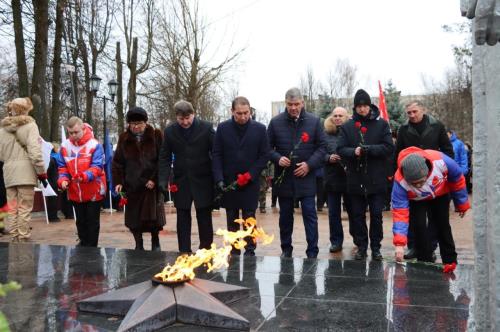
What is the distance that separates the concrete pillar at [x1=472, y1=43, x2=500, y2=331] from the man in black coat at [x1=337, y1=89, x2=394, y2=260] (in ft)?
13.3

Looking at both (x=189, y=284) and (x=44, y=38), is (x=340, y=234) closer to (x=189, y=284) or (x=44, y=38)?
(x=189, y=284)

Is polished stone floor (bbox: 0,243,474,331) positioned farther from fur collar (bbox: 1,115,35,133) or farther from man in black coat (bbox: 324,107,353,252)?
fur collar (bbox: 1,115,35,133)

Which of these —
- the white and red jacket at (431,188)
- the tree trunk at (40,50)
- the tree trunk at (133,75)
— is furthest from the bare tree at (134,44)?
the white and red jacket at (431,188)

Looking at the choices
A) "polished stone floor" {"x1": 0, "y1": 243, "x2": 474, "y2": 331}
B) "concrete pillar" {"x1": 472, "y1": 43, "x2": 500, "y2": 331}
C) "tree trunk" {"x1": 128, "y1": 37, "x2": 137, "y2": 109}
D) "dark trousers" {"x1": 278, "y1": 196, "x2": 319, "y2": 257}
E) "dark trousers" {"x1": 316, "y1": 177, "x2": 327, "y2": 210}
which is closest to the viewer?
"concrete pillar" {"x1": 472, "y1": 43, "x2": 500, "y2": 331}

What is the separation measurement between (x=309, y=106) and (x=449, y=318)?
1489 inches

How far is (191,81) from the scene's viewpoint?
22.5m

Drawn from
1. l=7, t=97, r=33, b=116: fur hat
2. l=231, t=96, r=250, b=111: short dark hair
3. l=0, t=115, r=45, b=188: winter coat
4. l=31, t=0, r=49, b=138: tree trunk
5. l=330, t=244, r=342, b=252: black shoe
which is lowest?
l=330, t=244, r=342, b=252: black shoe

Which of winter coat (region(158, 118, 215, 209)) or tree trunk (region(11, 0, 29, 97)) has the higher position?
tree trunk (region(11, 0, 29, 97))

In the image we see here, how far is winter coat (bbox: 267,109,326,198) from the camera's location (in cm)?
605

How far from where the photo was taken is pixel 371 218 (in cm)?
626

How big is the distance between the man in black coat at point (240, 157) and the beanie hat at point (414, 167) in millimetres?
1785

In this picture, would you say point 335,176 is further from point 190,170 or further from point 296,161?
point 190,170

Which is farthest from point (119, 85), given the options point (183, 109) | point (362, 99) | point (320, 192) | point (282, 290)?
point (282, 290)

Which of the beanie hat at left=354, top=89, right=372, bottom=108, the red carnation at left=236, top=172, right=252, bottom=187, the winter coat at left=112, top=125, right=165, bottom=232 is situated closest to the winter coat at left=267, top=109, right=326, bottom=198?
the red carnation at left=236, top=172, right=252, bottom=187
